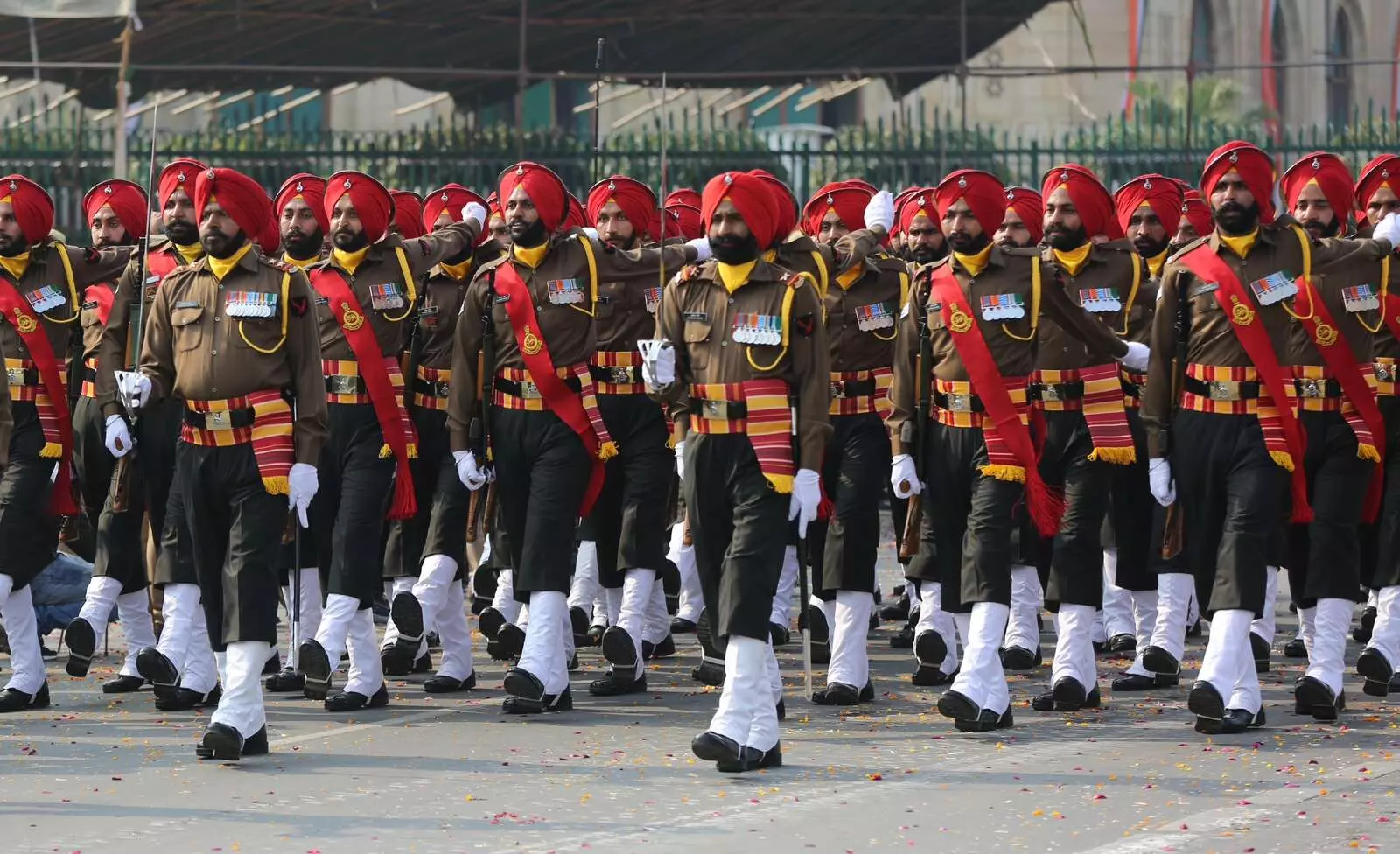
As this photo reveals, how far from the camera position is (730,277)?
30.2 ft

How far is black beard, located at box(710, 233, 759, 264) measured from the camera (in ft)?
30.2

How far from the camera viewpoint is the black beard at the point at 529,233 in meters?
10.6

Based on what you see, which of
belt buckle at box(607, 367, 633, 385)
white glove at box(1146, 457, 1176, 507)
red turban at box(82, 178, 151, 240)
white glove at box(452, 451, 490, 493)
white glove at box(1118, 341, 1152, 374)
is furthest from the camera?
red turban at box(82, 178, 151, 240)

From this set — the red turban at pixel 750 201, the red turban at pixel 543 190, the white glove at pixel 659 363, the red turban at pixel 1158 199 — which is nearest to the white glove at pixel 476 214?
the red turban at pixel 543 190

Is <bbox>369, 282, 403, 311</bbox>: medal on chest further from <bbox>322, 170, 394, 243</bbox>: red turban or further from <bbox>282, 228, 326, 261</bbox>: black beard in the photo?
<bbox>282, 228, 326, 261</bbox>: black beard

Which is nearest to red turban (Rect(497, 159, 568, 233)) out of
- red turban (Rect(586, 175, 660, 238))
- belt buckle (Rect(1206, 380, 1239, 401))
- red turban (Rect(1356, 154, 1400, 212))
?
red turban (Rect(586, 175, 660, 238))

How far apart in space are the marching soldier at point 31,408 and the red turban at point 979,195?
3901 mm

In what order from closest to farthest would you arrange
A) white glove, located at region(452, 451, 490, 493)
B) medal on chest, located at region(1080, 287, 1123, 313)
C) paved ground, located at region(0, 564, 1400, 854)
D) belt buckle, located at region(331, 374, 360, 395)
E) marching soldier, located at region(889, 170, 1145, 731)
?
paved ground, located at region(0, 564, 1400, 854), marching soldier, located at region(889, 170, 1145, 731), white glove, located at region(452, 451, 490, 493), belt buckle, located at region(331, 374, 360, 395), medal on chest, located at region(1080, 287, 1123, 313)

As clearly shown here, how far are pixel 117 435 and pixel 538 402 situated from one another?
1706 millimetres

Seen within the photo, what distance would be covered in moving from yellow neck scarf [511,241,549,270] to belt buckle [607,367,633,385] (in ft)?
3.56

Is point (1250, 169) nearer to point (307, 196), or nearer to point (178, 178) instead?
point (307, 196)

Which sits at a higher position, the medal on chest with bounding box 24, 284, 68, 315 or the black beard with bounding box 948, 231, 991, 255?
the black beard with bounding box 948, 231, 991, 255

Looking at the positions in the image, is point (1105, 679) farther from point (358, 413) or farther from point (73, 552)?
point (73, 552)

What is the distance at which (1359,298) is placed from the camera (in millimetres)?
10055
